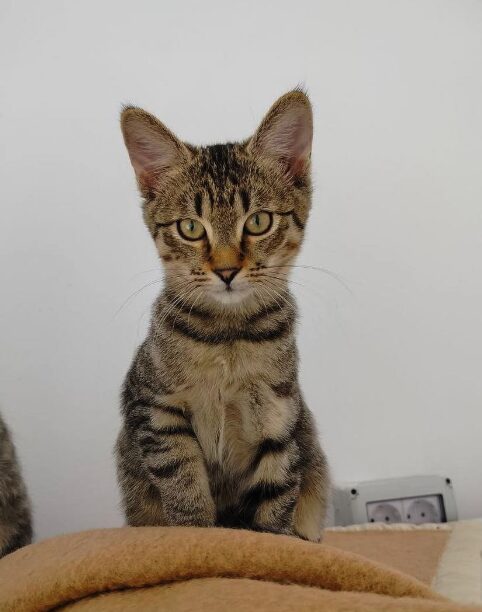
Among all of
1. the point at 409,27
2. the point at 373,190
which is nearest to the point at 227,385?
the point at 373,190

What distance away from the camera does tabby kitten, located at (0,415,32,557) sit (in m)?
1.28

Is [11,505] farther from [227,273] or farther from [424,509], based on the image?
[424,509]

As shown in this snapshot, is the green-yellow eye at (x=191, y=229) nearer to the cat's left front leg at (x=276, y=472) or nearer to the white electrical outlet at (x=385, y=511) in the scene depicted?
the cat's left front leg at (x=276, y=472)

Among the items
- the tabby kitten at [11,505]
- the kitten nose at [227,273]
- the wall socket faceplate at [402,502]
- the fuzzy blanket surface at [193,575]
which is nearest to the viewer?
the fuzzy blanket surface at [193,575]

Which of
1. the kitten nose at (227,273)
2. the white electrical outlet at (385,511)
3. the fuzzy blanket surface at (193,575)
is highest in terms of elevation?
the kitten nose at (227,273)

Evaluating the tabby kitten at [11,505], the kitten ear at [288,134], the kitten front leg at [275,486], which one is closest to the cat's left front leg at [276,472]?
the kitten front leg at [275,486]

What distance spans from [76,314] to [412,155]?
1.01 meters

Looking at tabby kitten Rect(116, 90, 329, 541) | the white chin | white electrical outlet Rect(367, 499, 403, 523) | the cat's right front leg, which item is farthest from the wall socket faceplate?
the white chin

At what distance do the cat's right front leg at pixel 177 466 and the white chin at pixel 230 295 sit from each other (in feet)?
0.66

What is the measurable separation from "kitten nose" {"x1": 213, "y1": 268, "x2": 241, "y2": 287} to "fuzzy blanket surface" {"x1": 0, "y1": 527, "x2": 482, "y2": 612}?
1.25ft

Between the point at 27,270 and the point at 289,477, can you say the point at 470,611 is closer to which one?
the point at 289,477

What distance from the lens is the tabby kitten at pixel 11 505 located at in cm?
128

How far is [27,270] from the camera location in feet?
5.39

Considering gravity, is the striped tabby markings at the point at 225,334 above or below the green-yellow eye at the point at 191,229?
below
